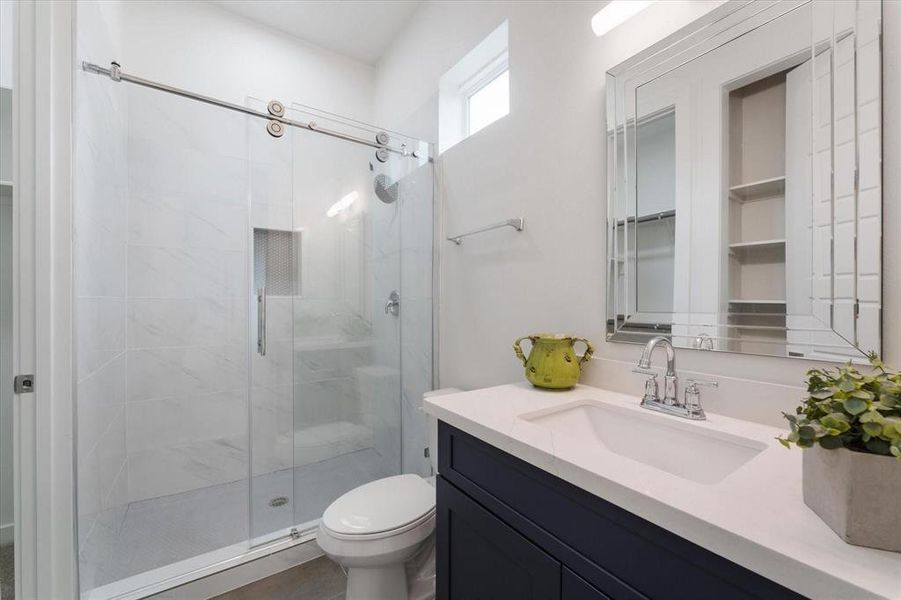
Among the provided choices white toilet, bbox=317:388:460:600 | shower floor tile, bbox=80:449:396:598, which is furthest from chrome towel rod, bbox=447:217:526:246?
shower floor tile, bbox=80:449:396:598

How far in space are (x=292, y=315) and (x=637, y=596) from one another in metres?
1.72

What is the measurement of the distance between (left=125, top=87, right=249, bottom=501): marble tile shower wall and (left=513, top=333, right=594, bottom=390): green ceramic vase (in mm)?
1644

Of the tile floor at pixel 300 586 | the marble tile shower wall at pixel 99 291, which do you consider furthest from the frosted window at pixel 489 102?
the tile floor at pixel 300 586

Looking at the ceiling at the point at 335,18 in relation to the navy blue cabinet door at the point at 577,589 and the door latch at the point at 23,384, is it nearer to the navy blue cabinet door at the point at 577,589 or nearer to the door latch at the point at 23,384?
the door latch at the point at 23,384

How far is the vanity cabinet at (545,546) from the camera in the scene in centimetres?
55

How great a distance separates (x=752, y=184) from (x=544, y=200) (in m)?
0.67

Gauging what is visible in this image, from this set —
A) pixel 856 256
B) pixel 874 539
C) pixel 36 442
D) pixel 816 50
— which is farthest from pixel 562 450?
pixel 36 442

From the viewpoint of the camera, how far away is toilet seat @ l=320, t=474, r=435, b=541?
1241 mm

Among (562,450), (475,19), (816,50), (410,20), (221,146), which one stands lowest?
(562,450)

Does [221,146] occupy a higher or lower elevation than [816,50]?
higher

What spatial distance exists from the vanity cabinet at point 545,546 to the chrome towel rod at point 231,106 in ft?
5.15

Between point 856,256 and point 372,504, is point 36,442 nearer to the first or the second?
point 372,504

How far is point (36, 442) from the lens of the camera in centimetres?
111

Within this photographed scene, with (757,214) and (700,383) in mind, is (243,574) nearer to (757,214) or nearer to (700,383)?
(700,383)
